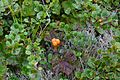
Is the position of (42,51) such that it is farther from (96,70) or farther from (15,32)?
(96,70)

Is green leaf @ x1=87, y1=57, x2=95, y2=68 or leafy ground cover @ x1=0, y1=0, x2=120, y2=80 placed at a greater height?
leafy ground cover @ x1=0, y1=0, x2=120, y2=80

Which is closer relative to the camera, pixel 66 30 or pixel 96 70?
pixel 96 70

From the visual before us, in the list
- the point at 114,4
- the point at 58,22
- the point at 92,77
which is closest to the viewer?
the point at 92,77

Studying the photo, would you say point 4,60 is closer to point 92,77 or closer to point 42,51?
point 42,51

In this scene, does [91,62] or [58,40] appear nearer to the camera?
[91,62]

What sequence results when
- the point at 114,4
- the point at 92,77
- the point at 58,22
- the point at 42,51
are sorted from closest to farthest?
the point at 92,77 < the point at 42,51 < the point at 58,22 < the point at 114,4

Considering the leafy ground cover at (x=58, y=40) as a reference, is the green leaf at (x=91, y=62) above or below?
below

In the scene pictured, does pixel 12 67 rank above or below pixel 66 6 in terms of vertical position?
below

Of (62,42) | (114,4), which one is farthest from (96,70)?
(114,4)
